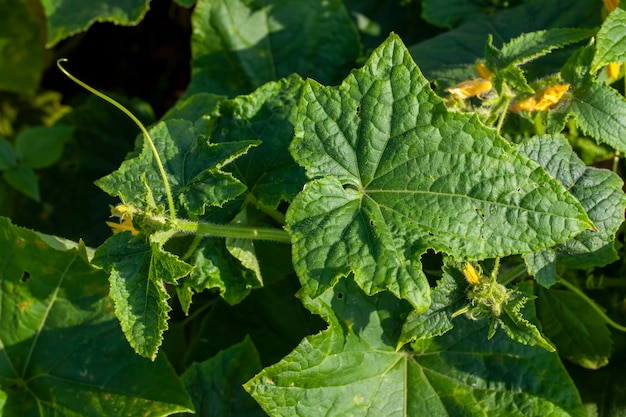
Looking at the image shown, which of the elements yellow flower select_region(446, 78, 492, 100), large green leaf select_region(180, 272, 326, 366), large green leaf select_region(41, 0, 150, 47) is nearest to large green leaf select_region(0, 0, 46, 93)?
large green leaf select_region(41, 0, 150, 47)

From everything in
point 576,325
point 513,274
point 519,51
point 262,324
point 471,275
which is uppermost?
point 519,51

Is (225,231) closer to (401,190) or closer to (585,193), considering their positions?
(401,190)

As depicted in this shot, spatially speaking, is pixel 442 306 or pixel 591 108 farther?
pixel 591 108

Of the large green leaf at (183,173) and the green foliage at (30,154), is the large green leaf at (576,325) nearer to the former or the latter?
the large green leaf at (183,173)

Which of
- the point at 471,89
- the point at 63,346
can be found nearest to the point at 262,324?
the point at 63,346

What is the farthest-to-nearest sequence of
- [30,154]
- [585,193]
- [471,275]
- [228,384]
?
[30,154], [228,384], [585,193], [471,275]

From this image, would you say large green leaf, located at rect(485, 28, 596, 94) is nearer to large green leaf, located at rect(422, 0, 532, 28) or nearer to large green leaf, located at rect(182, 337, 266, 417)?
large green leaf, located at rect(422, 0, 532, 28)

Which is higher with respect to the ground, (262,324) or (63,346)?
(63,346)
